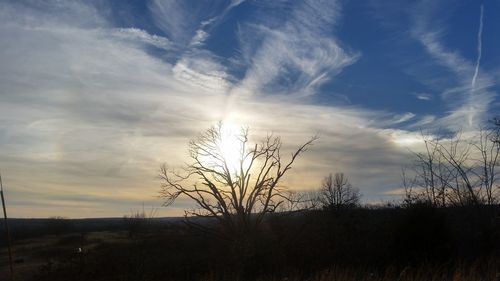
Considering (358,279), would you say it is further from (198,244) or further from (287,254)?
(198,244)

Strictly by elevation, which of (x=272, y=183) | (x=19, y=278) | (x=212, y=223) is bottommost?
(x=19, y=278)

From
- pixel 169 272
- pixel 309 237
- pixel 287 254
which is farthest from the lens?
pixel 309 237

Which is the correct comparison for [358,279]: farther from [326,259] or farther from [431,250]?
[326,259]

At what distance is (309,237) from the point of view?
135 feet

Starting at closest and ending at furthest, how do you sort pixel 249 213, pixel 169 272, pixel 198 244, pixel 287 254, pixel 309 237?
Result: pixel 169 272 < pixel 287 254 < pixel 309 237 < pixel 249 213 < pixel 198 244

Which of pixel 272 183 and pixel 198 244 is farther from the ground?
pixel 272 183

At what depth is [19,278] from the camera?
38844 millimetres

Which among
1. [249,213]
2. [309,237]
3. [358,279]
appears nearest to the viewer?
→ [358,279]

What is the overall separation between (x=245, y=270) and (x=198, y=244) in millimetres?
18726

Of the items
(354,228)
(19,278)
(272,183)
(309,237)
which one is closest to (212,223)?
(272,183)

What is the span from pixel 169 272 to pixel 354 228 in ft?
59.8

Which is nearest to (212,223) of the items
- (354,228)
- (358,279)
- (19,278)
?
(354,228)

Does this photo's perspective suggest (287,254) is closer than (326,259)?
No

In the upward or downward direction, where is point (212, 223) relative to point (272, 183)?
downward
